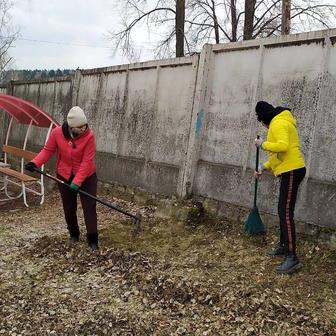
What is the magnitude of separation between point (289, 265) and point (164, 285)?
1.35 meters

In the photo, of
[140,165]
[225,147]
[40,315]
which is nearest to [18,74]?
[140,165]

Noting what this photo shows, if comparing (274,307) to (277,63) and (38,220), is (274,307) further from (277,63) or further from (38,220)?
(38,220)

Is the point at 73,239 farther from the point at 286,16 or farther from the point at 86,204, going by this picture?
the point at 286,16

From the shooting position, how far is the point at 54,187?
9.07 m

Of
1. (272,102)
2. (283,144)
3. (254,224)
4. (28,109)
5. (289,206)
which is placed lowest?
(254,224)

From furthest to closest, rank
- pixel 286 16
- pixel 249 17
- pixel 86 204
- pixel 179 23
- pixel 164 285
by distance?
pixel 249 17, pixel 179 23, pixel 286 16, pixel 86 204, pixel 164 285

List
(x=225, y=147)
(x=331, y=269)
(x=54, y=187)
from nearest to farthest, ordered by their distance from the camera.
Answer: (x=331, y=269)
(x=225, y=147)
(x=54, y=187)

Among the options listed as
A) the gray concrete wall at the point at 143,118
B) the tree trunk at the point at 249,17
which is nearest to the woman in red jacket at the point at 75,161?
the gray concrete wall at the point at 143,118

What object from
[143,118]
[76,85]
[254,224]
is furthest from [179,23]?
[254,224]

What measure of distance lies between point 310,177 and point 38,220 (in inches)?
168

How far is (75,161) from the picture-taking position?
5312mm

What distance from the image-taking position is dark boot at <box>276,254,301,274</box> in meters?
4.56

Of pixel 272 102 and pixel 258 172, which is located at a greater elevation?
pixel 272 102

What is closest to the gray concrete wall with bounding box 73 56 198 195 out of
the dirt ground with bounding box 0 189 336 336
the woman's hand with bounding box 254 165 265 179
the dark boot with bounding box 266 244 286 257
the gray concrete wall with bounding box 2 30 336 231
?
the gray concrete wall with bounding box 2 30 336 231
